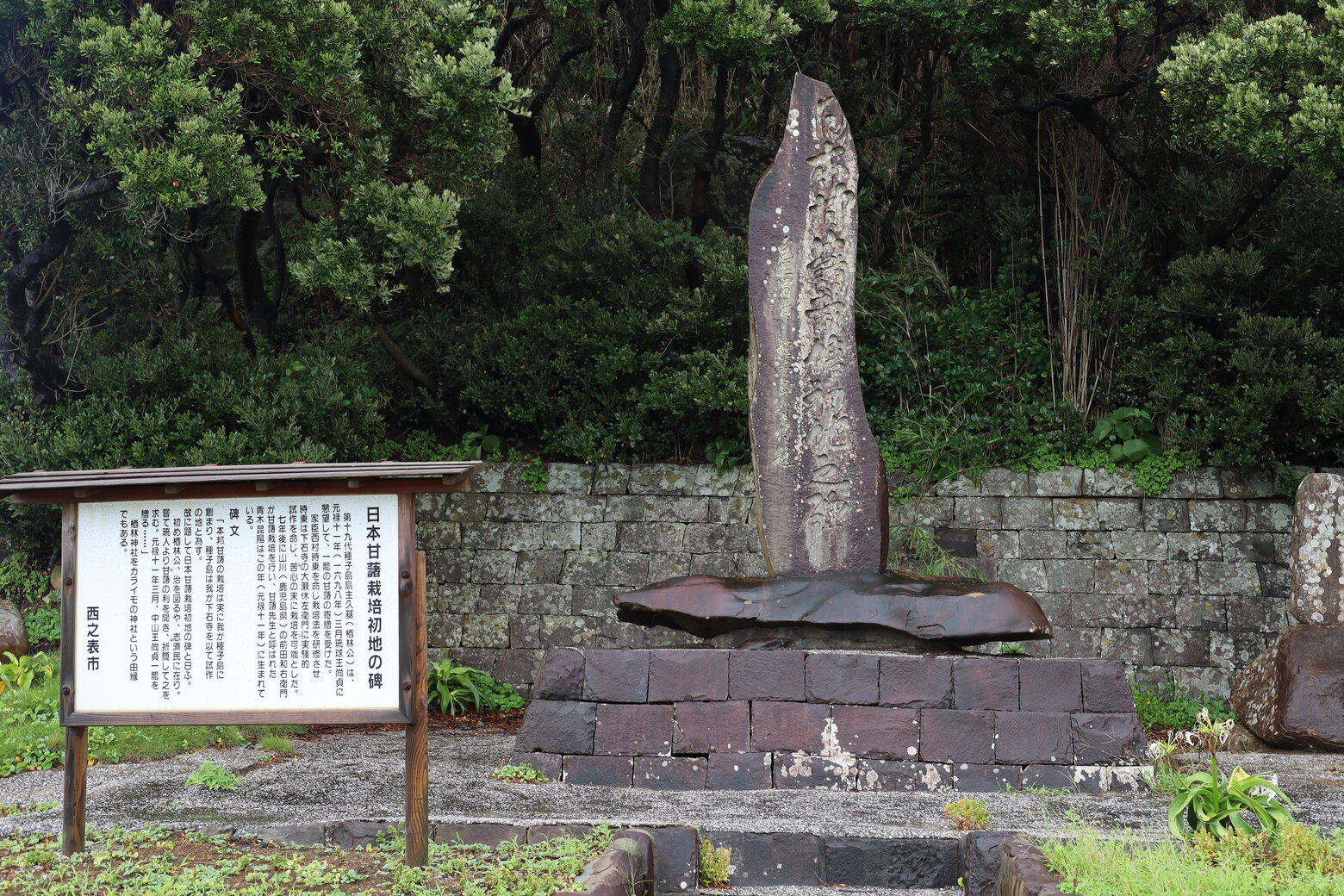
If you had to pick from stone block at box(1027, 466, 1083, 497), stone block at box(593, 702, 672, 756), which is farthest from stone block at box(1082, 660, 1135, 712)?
stone block at box(1027, 466, 1083, 497)

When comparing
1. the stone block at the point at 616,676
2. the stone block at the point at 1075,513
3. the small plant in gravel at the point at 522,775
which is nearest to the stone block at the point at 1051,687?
the stone block at the point at 616,676

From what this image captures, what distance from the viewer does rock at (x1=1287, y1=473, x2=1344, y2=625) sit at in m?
6.56

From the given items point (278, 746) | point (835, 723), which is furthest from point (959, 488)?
point (278, 746)

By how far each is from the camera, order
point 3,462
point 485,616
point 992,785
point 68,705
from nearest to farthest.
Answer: point 68,705 < point 992,785 < point 3,462 < point 485,616

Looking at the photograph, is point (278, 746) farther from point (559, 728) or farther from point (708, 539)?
point (708, 539)

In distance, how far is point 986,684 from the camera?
520 centimetres

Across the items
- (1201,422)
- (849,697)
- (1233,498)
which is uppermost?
(1201,422)

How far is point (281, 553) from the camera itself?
396 cm

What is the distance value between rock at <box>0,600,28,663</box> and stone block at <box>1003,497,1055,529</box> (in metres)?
7.12

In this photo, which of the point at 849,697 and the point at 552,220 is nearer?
the point at 849,697

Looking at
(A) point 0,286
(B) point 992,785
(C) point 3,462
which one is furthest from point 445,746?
(A) point 0,286

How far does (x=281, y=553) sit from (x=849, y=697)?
8.64 ft

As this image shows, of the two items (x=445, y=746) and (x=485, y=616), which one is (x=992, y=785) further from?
(x=485, y=616)

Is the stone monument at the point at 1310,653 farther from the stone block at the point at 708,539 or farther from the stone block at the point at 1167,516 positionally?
the stone block at the point at 708,539
